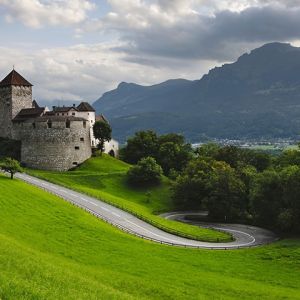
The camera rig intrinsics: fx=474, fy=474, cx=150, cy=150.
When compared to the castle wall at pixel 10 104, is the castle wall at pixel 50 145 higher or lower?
lower

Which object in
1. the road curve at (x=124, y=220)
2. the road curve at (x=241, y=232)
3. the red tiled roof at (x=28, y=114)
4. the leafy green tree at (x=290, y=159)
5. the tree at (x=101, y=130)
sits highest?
the red tiled roof at (x=28, y=114)

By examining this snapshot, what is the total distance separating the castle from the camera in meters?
111

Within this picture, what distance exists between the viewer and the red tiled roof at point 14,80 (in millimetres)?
117625

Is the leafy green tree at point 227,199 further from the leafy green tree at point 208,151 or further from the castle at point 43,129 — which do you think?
the castle at point 43,129

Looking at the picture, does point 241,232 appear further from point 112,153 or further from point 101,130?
point 112,153

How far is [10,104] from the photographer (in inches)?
4592

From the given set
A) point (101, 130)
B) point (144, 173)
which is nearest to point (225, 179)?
point (144, 173)

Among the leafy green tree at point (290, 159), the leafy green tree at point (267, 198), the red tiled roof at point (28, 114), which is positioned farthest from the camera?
the red tiled roof at point (28, 114)

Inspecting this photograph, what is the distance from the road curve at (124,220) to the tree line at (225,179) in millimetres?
13971

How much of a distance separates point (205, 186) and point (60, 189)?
3169 centimetres

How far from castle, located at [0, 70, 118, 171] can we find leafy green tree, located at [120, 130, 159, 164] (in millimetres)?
15349

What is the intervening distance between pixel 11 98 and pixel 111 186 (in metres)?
34.5

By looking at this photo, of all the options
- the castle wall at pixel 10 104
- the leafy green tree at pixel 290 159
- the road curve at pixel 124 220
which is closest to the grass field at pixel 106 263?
the road curve at pixel 124 220

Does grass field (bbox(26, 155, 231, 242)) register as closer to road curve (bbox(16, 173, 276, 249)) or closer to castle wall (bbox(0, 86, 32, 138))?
road curve (bbox(16, 173, 276, 249))
